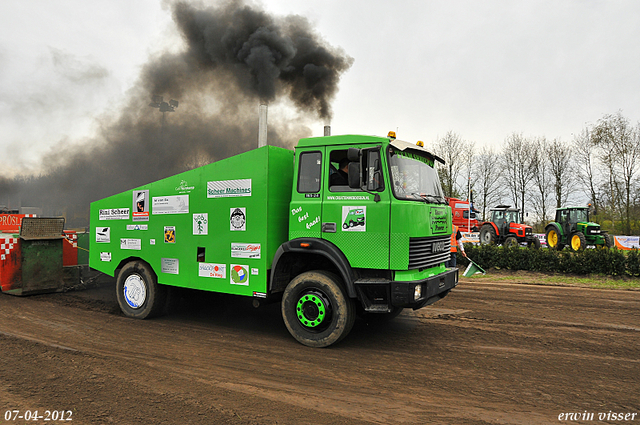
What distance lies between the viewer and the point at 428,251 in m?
5.09

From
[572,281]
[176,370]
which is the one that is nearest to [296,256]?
[176,370]

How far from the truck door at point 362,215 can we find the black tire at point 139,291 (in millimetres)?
3324

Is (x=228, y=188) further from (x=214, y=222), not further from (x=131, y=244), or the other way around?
(x=131, y=244)

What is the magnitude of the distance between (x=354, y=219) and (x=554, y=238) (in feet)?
60.7

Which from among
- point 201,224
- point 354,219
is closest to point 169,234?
point 201,224

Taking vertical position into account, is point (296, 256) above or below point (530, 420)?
above

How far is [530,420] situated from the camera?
3.25 metres

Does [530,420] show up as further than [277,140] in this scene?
No

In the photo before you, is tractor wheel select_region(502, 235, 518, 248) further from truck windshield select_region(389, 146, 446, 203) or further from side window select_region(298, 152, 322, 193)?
side window select_region(298, 152, 322, 193)

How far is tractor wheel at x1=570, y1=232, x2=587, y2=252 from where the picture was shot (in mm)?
17544

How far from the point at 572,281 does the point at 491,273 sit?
2297 mm

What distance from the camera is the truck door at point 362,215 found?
4.73 metres

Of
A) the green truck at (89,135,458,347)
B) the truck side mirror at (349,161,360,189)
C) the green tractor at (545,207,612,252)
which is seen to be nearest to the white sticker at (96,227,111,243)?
the green truck at (89,135,458,347)

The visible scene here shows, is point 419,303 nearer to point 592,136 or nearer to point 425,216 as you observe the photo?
point 425,216
